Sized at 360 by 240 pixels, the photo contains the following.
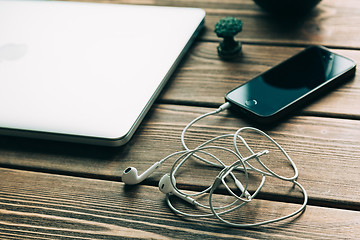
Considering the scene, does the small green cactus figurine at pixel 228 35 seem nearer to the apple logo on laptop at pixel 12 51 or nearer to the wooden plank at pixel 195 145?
the wooden plank at pixel 195 145

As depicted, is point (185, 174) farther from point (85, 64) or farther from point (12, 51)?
point (12, 51)

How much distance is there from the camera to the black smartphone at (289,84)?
0.61 m

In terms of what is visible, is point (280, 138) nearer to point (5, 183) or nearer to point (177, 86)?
point (177, 86)

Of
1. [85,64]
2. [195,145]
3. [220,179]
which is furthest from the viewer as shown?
[85,64]

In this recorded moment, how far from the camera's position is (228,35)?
744 mm

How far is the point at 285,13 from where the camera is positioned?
33.4 inches

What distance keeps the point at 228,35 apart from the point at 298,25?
189 millimetres

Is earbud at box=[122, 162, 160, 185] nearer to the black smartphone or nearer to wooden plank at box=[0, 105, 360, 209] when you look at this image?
wooden plank at box=[0, 105, 360, 209]

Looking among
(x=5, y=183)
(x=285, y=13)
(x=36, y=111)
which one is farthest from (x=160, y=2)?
(x=5, y=183)

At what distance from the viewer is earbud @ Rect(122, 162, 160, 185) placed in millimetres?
529

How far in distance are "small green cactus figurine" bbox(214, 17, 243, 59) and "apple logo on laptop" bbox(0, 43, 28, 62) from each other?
38 cm

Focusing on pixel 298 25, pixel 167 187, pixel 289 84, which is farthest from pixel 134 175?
pixel 298 25

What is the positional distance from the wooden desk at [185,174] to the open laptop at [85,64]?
0.11 feet

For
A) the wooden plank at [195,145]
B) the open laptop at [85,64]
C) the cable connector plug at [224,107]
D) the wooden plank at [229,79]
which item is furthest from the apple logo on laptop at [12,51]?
the cable connector plug at [224,107]
